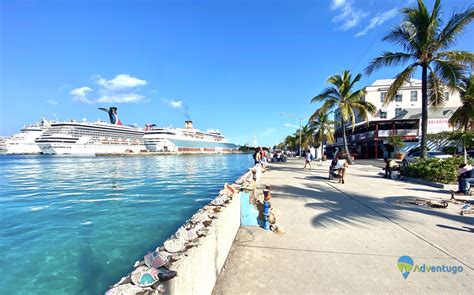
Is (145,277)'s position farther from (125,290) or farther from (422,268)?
(422,268)

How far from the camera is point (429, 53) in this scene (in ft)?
40.3

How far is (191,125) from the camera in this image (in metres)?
112

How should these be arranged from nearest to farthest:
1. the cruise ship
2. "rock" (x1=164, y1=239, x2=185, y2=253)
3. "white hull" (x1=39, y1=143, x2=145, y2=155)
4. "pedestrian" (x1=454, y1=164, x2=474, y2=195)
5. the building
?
"rock" (x1=164, y1=239, x2=185, y2=253)
"pedestrian" (x1=454, y1=164, x2=474, y2=195)
the building
"white hull" (x1=39, y1=143, x2=145, y2=155)
the cruise ship

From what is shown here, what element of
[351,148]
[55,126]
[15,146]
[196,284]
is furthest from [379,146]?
[15,146]

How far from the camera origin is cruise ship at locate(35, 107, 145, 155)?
75375 millimetres

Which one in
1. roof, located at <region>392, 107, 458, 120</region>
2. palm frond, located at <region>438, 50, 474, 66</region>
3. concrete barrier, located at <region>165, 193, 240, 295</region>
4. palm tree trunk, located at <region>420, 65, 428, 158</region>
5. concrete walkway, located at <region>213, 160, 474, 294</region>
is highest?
roof, located at <region>392, 107, 458, 120</region>

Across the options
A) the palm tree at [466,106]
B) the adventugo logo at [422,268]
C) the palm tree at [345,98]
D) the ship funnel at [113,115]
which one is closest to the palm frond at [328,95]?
the palm tree at [345,98]

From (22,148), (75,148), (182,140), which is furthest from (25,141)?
(182,140)

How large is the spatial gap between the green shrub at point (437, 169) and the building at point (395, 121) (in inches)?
796

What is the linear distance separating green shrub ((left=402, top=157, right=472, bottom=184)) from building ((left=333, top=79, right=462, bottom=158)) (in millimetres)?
20217

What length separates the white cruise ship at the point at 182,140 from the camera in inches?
3612

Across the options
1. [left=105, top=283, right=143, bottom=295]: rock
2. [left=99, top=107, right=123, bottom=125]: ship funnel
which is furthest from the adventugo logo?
[left=99, top=107, right=123, bottom=125]: ship funnel

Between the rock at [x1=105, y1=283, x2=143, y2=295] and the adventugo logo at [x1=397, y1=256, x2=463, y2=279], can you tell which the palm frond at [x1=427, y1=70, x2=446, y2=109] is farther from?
the rock at [x1=105, y1=283, x2=143, y2=295]

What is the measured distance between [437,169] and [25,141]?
11489 cm
